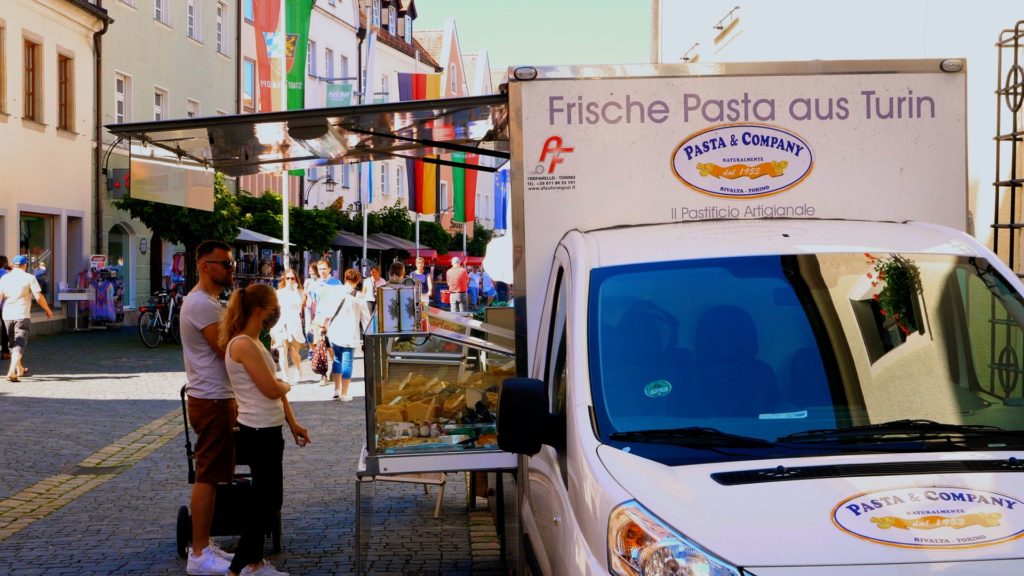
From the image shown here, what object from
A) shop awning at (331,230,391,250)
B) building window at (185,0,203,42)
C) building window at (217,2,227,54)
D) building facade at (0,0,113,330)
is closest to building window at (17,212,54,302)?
building facade at (0,0,113,330)

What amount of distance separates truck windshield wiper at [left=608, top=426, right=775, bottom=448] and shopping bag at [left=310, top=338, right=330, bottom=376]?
46.0 feet

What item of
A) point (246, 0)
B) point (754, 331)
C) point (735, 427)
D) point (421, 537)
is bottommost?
point (421, 537)

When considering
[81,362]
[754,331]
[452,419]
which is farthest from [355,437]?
[81,362]

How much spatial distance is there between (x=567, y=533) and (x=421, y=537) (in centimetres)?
446

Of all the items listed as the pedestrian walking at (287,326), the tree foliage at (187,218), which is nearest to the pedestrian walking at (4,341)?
the tree foliage at (187,218)

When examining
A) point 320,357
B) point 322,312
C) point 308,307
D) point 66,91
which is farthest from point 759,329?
point 66,91

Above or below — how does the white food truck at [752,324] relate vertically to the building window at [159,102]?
below

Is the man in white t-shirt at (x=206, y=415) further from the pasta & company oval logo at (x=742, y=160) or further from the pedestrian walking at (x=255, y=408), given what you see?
the pasta & company oval logo at (x=742, y=160)

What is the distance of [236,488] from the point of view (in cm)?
749

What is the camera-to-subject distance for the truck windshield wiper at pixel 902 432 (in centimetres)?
396

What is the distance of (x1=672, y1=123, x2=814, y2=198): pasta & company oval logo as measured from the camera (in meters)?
A: 5.80

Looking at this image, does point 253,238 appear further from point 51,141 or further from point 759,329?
point 759,329

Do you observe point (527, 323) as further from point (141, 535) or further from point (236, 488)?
point (141, 535)

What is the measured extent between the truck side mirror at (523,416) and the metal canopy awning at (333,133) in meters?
2.60
